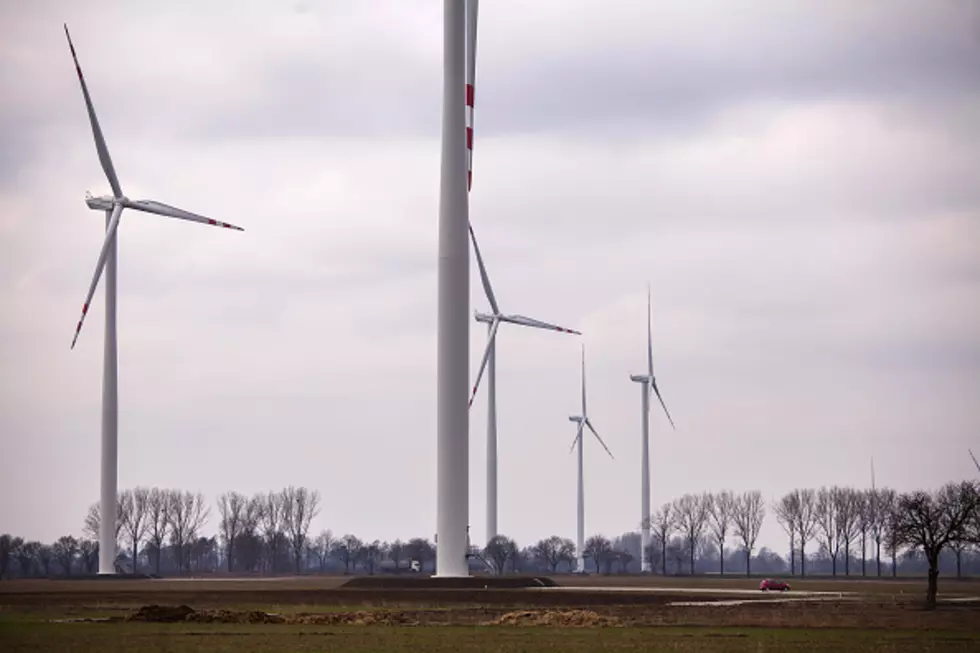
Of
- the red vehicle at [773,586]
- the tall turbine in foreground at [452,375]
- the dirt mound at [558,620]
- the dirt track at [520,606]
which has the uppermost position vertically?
the tall turbine in foreground at [452,375]

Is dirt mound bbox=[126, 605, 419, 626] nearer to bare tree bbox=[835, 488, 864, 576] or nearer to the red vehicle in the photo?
the red vehicle

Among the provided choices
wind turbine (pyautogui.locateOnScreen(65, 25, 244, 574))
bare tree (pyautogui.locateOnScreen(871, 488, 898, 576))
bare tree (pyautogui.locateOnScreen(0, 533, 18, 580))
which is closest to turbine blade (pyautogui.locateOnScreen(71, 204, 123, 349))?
wind turbine (pyautogui.locateOnScreen(65, 25, 244, 574))

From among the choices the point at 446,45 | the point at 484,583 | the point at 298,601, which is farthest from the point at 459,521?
the point at 446,45

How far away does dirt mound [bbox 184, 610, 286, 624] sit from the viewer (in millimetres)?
59625

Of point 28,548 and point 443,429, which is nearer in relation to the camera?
point 443,429

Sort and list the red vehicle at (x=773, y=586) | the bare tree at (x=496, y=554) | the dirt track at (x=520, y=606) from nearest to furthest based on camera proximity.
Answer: the dirt track at (x=520, y=606), the red vehicle at (x=773, y=586), the bare tree at (x=496, y=554)

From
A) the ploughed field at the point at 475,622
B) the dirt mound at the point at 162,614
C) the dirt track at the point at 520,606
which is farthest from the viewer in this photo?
the dirt mound at the point at 162,614

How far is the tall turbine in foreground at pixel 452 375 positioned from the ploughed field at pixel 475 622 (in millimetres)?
4981

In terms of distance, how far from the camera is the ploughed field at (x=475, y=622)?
153 feet

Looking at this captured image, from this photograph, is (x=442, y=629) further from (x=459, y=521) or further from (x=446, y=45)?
(x=446, y=45)

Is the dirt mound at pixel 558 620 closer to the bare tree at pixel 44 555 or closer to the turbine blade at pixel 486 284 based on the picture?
the turbine blade at pixel 486 284

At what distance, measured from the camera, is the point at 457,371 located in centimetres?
9112

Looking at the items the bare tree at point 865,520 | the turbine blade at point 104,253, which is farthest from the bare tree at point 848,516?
the turbine blade at point 104,253

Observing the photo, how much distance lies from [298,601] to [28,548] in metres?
120
